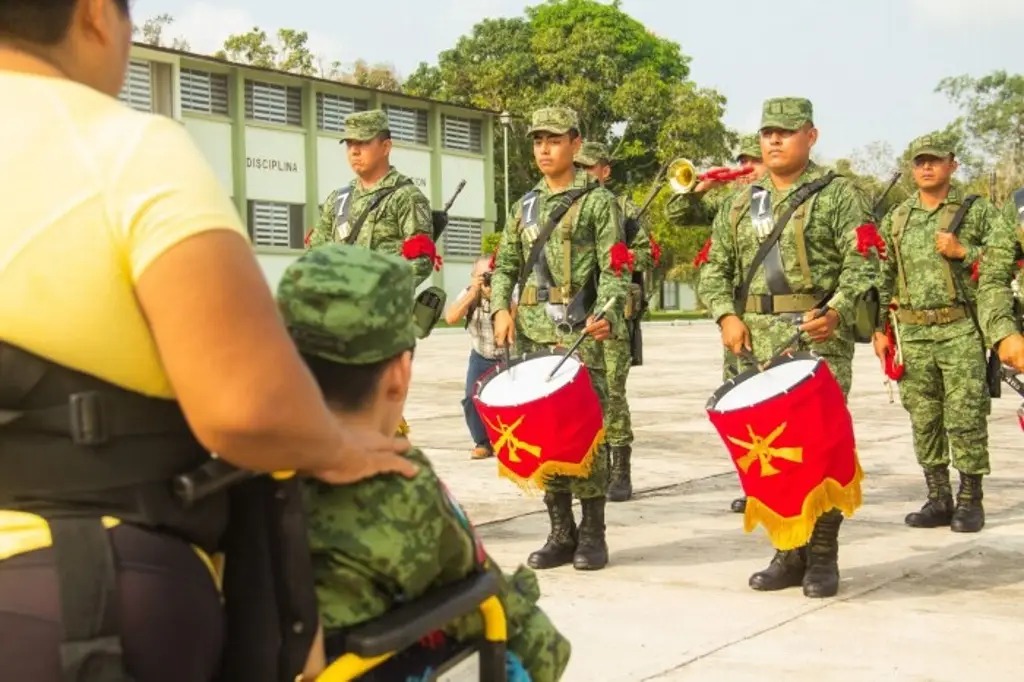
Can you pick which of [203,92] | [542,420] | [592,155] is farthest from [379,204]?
[203,92]

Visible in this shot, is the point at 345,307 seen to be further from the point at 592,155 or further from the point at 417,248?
the point at 592,155

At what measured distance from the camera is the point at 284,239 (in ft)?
123

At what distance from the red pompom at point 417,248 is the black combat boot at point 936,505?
274 cm

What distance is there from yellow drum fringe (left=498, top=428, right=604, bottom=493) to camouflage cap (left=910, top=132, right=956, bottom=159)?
2.61 metres

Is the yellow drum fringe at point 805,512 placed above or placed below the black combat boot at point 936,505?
above

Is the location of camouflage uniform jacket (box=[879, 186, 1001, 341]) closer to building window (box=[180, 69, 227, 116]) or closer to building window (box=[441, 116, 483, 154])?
building window (box=[180, 69, 227, 116])

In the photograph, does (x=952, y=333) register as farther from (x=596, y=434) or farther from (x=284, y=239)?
(x=284, y=239)

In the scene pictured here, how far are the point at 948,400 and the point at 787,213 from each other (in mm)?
1942

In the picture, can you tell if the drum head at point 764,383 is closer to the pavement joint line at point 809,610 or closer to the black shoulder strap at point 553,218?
the pavement joint line at point 809,610

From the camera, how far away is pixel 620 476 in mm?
8367

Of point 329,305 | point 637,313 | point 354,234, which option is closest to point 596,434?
point 354,234

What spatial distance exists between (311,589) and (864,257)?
4.33 m

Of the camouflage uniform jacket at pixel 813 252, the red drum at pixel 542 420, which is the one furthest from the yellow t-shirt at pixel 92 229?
the camouflage uniform jacket at pixel 813 252

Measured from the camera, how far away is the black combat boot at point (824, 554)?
19.1 ft
